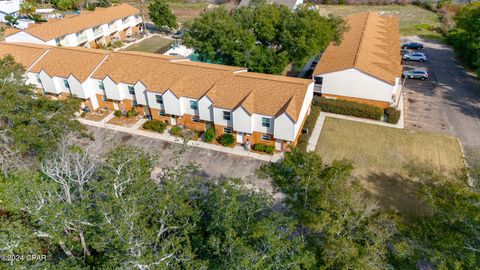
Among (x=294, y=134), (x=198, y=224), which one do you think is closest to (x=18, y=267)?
(x=198, y=224)

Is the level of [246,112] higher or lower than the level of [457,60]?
higher

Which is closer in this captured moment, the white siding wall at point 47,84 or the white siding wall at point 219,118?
the white siding wall at point 219,118

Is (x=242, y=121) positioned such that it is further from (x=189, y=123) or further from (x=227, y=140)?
(x=189, y=123)

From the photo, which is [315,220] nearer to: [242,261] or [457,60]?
[242,261]

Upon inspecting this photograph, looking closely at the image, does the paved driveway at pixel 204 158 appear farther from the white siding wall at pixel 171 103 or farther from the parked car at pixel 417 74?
the parked car at pixel 417 74

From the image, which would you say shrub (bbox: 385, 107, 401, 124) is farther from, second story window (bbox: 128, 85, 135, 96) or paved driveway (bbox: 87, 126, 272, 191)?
second story window (bbox: 128, 85, 135, 96)

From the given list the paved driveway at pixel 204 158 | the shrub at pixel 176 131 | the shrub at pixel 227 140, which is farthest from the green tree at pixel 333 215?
the shrub at pixel 176 131
